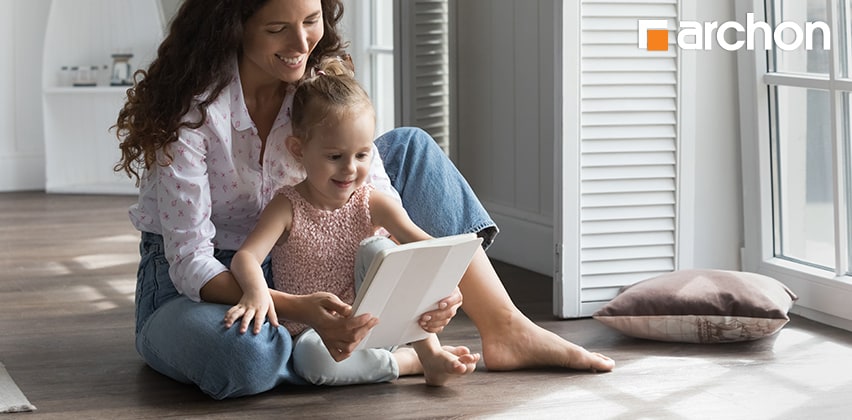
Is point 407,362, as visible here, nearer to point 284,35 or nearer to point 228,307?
point 228,307

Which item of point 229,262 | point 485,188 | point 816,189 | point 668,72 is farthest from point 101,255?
point 816,189

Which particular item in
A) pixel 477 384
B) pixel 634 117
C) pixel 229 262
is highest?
pixel 634 117

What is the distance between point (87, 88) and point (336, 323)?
381cm

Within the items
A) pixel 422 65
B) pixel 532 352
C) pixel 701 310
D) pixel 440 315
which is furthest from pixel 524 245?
pixel 440 315

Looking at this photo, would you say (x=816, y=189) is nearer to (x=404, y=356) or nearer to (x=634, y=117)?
(x=634, y=117)

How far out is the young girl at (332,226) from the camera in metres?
2.04

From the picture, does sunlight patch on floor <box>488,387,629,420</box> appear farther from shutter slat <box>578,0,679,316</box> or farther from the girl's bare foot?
shutter slat <box>578,0,679,316</box>

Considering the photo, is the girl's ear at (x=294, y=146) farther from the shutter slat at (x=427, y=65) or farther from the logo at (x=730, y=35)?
the shutter slat at (x=427, y=65)

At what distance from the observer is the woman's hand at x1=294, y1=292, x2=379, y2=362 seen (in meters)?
1.91

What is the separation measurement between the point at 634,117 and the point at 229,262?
3.41 ft

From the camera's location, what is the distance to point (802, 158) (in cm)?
282

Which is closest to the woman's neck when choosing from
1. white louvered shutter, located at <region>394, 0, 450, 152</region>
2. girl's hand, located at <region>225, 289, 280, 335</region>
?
girl's hand, located at <region>225, 289, 280, 335</region>

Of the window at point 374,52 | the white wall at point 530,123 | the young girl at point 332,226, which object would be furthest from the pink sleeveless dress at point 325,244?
the window at point 374,52

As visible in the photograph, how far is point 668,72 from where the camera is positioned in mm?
2766
